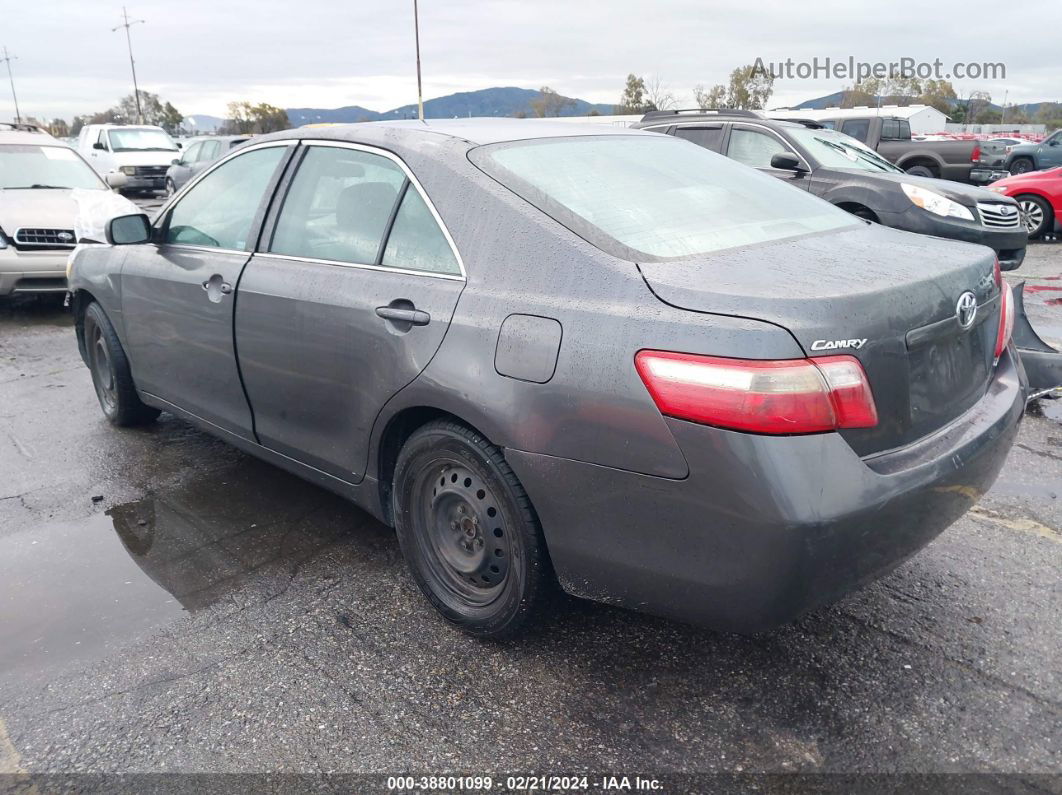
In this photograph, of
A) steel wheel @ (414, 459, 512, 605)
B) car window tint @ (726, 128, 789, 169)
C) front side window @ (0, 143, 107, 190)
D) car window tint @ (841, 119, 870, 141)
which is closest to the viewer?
steel wheel @ (414, 459, 512, 605)

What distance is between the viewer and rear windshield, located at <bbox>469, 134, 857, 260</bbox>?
2551mm

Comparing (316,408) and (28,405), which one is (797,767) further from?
(28,405)

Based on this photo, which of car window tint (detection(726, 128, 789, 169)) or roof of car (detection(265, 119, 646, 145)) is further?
car window tint (detection(726, 128, 789, 169))

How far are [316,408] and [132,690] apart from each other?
1117mm

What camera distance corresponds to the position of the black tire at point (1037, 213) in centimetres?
1301

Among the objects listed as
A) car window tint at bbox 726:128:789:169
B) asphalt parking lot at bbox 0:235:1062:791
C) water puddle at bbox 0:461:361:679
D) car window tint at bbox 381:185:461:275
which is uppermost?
car window tint at bbox 726:128:789:169

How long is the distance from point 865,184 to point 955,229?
3.04ft

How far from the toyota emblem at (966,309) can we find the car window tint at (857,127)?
16.4 meters

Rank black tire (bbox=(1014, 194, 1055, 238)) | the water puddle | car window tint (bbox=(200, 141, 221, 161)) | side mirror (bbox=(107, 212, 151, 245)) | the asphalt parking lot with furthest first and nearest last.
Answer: car window tint (bbox=(200, 141, 221, 161))
black tire (bbox=(1014, 194, 1055, 238))
side mirror (bbox=(107, 212, 151, 245))
the water puddle
the asphalt parking lot

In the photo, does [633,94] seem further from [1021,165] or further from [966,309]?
[966,309]

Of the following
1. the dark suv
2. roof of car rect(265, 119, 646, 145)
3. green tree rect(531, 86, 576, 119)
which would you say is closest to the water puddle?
roof of car rect(265, 119, 646, 145)

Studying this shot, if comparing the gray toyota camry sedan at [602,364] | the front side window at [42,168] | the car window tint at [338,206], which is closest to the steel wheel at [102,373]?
the gray toyota camry sedan at [602,364]

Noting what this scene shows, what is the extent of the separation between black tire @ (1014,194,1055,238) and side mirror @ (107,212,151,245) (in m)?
13.2

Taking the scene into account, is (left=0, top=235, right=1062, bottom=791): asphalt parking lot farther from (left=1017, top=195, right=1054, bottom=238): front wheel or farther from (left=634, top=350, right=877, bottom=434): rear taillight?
(left=1017, top=195, right=1054, bottom=238): front wheel
